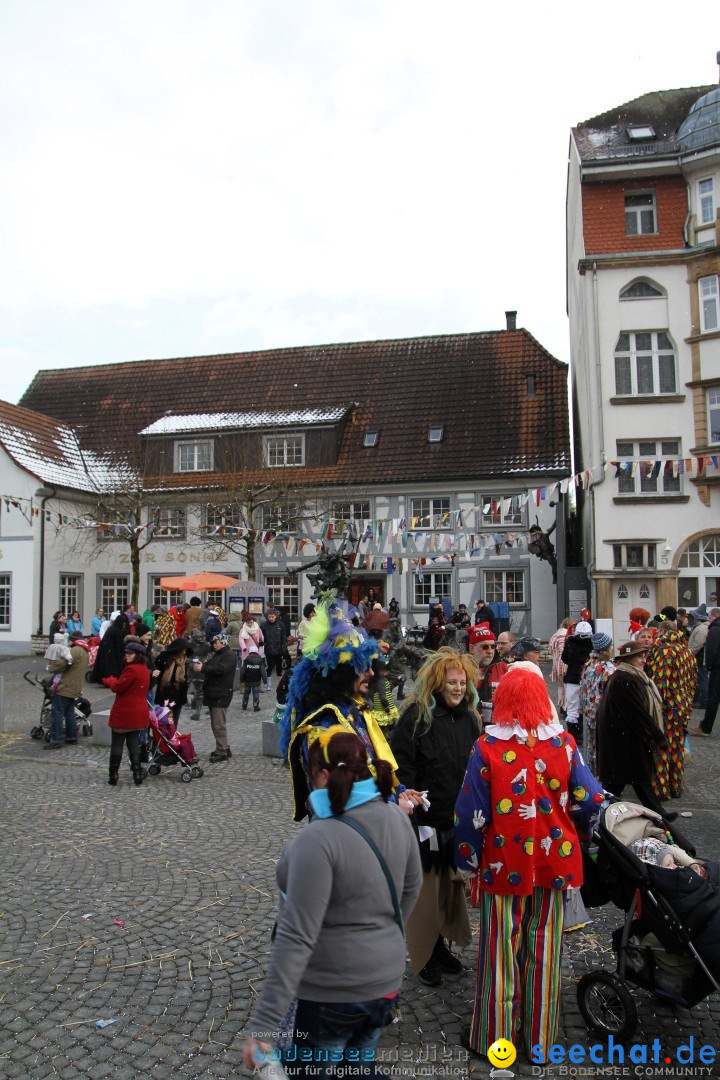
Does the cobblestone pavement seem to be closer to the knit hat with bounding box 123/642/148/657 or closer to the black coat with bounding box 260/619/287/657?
the knit hat with bounding box 123/642/148/657

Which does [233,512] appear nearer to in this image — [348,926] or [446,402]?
[446,402]

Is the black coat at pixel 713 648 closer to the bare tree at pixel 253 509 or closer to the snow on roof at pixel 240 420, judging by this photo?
the bare tree at pixel 253 509

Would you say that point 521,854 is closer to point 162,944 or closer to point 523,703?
point 523,703

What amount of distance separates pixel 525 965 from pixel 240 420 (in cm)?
2763

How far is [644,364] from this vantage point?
22438 millimetres

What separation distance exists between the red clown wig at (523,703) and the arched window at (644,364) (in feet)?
66.3

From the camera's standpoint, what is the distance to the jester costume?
4156mm

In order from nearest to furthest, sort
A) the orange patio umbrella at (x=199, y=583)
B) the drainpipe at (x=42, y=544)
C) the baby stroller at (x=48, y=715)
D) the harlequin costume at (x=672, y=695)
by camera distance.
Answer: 1. the harlequin costume at (x=672, y=695)
2. the baby stroller at (x=48, y=715)
3. the orange patio umbrella at (x=199, y=583)
4. the drainpipe at (x=42, y=544)

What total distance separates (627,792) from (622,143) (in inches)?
864

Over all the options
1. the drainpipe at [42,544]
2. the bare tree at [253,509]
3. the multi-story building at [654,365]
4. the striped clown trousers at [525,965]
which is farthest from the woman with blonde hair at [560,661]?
the drainpipe at [42,544]

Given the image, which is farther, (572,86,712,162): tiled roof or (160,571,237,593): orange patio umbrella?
(572,86,712,162): tiled roof

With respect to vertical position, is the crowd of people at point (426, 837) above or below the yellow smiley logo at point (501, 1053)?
above

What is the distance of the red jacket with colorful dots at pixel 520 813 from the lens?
3.53m

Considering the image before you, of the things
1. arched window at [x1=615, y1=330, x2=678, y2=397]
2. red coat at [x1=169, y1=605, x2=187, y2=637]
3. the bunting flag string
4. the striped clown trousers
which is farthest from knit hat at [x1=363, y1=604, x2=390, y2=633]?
arched window at [x1=615, y1=330, x2=678, y2=397]
